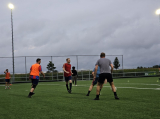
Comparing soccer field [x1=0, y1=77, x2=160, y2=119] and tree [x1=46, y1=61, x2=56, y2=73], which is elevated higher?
tree [x1=46, y1=61, x2=56, y2=73]

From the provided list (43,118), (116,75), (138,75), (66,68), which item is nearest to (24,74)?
(116,75)

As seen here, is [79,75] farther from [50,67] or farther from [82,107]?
[82,107]

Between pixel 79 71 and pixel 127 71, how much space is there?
10.9 metres

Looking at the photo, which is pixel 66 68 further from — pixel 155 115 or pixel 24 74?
pixel 24 74

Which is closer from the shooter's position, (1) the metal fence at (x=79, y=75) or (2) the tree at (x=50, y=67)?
(1) the metal fence at (x=79, y=75)

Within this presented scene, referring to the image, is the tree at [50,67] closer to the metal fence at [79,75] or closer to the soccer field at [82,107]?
the metal fence at [79,75]

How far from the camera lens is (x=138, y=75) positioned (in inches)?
1715

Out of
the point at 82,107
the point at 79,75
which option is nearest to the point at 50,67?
the point at 79,75

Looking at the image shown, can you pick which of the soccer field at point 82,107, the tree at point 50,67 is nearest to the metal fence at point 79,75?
the tree at point 50,67

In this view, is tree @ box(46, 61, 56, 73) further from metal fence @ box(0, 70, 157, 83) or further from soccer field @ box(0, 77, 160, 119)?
soccer field @ box(0, 77, 160, 119)

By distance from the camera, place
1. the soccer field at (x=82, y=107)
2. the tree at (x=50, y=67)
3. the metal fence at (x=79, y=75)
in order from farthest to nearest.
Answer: the tree at (x=50, y=67) → the metal fence at (x=79, y=75) → the soccer field at (x=82, y=107)

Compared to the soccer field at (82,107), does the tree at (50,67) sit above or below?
above

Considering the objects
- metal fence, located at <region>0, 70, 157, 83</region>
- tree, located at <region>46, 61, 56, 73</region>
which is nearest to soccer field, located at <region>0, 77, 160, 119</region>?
metal fence, located at <region>0, 70, 157, 83</region>

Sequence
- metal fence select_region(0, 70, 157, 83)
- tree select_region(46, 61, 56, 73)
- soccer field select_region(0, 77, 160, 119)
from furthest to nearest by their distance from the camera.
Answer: tree select_region(46, 61, 56, 73), metal fence select_region(0, 70, 157, 83), soccer field select_region(0, 77, 160, 119)
